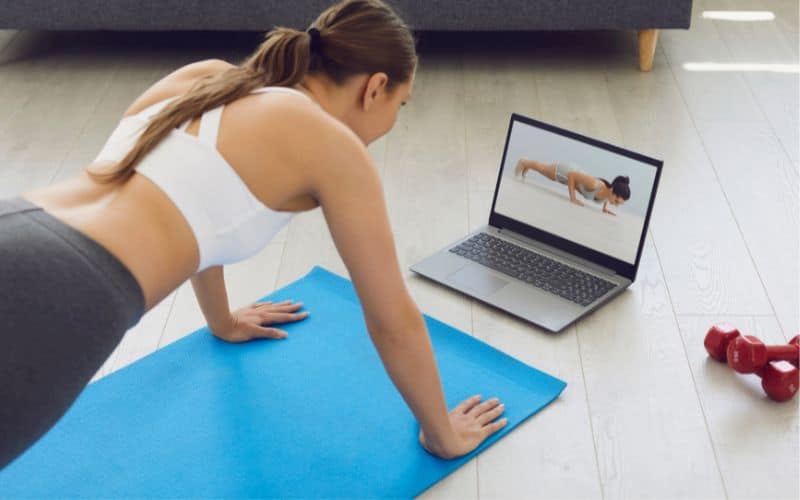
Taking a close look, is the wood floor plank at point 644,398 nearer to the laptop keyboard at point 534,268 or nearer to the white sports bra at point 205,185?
the laptop keyboard at point 534,268

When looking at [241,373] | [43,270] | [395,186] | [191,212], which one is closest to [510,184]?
[395,186]

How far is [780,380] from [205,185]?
0.98 m

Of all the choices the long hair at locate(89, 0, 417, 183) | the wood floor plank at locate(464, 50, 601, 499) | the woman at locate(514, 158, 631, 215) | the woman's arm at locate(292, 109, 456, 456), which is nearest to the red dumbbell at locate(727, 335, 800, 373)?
the wood floor plank at locate(464, 50, 601, 499)

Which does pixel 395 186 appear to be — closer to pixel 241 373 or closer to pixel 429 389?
pixel 241 373

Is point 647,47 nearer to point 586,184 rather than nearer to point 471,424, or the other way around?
point 586,184

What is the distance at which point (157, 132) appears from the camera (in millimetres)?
Result: 1381

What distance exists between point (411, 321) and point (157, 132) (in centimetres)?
43

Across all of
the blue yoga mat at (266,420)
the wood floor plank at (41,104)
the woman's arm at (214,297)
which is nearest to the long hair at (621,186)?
the blue yoga mat at (266,420)

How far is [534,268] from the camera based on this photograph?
2.08 metres

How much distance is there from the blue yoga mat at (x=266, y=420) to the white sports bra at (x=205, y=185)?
371 mm

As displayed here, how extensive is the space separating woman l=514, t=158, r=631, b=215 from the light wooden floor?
0.19 meters

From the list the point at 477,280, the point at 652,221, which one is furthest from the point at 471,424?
the point at 652,221

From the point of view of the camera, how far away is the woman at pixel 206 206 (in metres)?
1.26

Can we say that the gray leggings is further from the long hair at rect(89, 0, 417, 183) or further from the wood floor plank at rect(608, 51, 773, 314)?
the wood floor plank at rect(608, 51, 773, 314)
